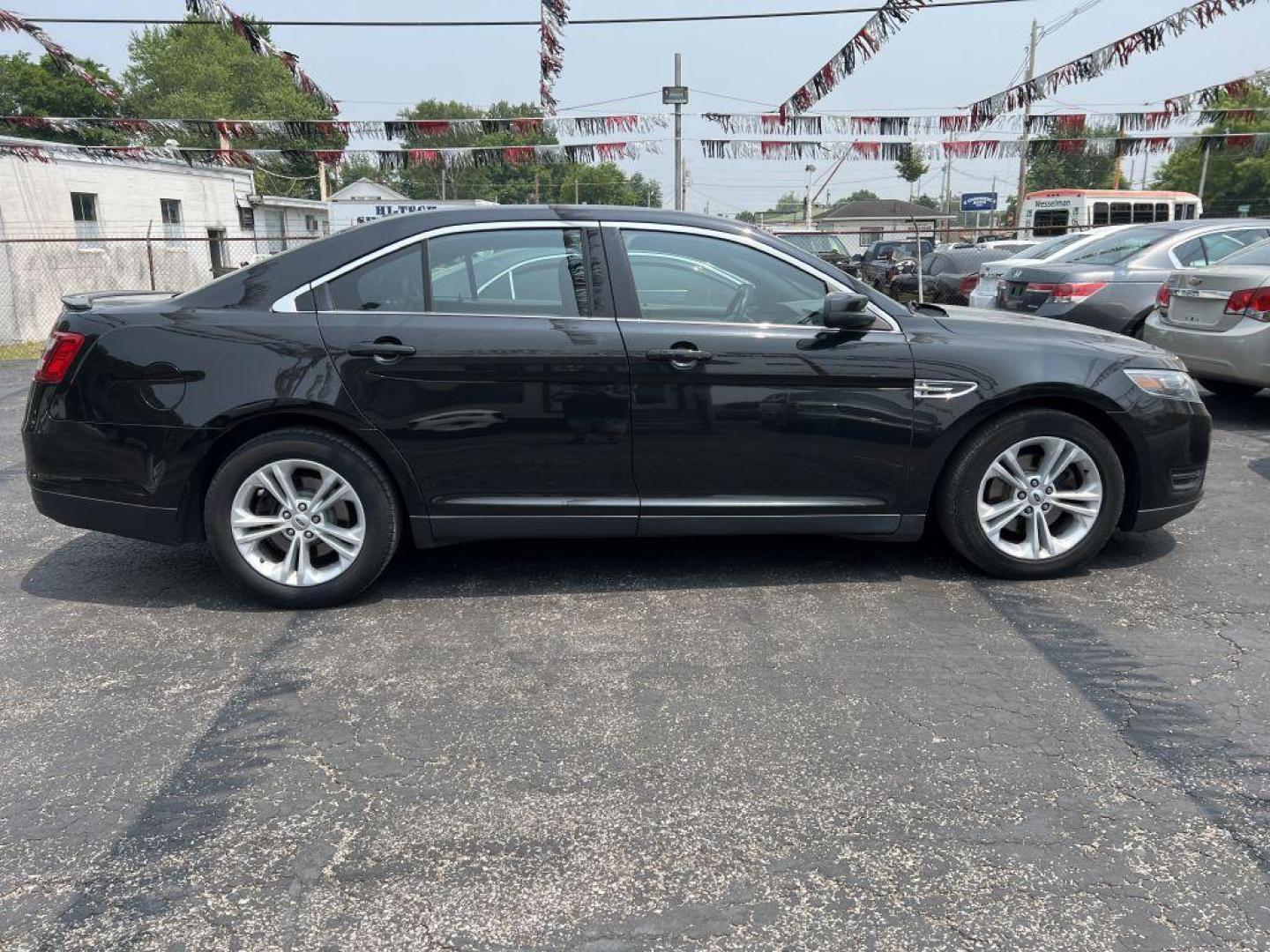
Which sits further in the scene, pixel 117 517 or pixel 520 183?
pixel 520 183

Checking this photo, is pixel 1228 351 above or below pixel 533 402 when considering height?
below

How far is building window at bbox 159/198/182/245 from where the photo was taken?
25.4 m

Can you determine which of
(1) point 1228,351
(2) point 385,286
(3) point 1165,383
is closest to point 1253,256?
(1) point 1228,351

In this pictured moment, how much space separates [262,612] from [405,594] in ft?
1.94

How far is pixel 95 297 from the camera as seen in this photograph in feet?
14.1

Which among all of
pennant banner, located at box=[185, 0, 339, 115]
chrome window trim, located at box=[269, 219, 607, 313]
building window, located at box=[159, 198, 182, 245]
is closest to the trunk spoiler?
chrome window trim, located at box=[269, 219, 607, 313]

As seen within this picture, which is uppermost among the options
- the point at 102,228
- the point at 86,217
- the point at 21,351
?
the point at 86,217

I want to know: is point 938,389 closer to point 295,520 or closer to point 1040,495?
point 1040,495

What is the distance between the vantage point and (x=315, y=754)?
2.86m

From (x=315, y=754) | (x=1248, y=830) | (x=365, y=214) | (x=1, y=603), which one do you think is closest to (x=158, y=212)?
(x=365, y=214)

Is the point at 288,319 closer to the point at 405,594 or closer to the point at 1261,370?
the point at 405,594

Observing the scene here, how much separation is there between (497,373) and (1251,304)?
6002mm

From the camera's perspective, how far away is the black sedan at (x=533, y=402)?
386cm

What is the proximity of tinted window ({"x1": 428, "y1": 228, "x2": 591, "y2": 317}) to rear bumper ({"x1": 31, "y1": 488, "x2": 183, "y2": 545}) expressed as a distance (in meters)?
1.44
